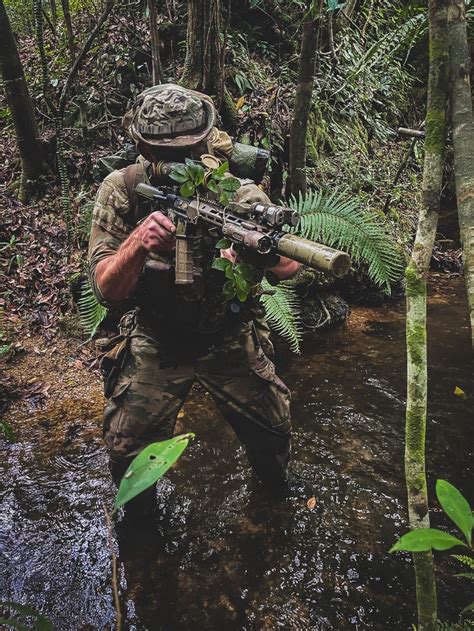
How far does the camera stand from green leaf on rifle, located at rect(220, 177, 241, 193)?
1963mm

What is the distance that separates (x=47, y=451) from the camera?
11.5 feet

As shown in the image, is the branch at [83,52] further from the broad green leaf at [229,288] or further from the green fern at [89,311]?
the broad green leaf at [229,288]

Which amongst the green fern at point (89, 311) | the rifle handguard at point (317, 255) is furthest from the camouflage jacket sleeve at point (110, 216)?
the green fern at point (89, 311)

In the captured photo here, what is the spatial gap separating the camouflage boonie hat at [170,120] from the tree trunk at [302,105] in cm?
259

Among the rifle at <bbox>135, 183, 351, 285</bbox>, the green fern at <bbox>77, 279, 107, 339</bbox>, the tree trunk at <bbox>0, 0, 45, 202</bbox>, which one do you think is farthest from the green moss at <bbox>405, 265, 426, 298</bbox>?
the tree trunk at <bbox>0, 0, 45, 202</bbox>

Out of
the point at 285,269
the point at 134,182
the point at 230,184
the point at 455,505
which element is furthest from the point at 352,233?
the point at 455,505

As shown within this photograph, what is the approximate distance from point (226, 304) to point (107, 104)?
5.30 meters

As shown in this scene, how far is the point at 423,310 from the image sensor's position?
155 centimetres

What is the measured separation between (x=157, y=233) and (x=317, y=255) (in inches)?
33.3

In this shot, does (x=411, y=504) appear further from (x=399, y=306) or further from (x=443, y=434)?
(x=399, y=306)

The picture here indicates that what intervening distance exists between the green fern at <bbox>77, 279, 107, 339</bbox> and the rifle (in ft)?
7.52

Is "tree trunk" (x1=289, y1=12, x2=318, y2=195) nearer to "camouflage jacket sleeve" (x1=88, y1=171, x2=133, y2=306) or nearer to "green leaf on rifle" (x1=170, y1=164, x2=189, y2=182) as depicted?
"camouflage jacket sleeve" (x1=88, y1=171, x2=133, y2=306)

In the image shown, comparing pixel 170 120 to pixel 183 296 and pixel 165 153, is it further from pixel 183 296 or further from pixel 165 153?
pixel 183 296

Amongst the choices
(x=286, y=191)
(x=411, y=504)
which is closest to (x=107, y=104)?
(x=286, y=191)
